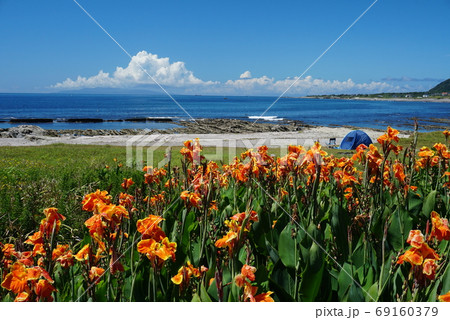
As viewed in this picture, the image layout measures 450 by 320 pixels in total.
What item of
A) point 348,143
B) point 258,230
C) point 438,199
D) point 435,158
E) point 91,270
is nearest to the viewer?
point 91,270

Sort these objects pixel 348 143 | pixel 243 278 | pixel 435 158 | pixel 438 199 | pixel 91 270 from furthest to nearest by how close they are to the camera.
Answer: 1. pixel 348 143
2. pixel 435 158
3. pixel 438 199
4. pixel 91 270
5. pixel 243 278

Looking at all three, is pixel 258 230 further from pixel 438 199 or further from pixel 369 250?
Answer: pixel 438 199

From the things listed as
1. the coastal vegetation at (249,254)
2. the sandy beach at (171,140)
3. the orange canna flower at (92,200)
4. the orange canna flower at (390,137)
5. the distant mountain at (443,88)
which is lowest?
the sandy beach at (171,140)

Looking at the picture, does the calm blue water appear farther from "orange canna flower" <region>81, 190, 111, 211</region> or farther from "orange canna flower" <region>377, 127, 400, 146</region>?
"orange canna flower" <region>81, 190, 111, 211</region>

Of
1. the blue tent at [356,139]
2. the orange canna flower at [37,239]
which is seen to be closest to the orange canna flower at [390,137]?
the orange canna flower at [37,239]

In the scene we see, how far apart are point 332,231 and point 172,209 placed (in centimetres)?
112

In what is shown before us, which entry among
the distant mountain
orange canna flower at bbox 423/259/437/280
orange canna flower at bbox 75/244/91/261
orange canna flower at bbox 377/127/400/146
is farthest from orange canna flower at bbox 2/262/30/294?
the distant mountain

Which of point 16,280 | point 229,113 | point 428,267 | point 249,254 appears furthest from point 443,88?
point 16,280

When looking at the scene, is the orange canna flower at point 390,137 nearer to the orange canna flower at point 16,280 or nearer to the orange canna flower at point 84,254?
the orange canna flower at point 84,254

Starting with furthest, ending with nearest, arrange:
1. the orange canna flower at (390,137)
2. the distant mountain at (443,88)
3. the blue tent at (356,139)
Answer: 1. the distant mountain at (443,88)
2. the blue tent at (356,139)
3. the orange canna flower at (390,137)

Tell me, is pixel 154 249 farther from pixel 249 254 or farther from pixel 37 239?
pixel 37 239
